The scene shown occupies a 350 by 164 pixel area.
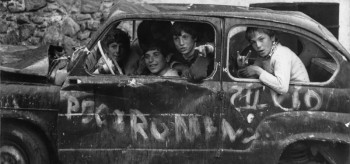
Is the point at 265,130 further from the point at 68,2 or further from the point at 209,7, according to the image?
the point at 68,2

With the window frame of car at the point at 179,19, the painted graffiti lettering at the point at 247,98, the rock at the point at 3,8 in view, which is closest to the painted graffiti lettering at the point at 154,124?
the painted graffiti lettering at the point at 247,98

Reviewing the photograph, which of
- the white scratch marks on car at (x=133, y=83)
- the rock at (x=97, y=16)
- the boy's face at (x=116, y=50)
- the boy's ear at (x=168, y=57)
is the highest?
the rock at (x=97, y=16)

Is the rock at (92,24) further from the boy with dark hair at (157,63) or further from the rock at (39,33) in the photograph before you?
the boy with dark hair at (157,63)

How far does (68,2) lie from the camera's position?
1057 cm

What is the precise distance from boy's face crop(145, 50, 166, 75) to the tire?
1.23 meters

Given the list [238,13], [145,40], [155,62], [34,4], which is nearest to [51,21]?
[34,4]

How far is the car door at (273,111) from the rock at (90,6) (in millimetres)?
4787

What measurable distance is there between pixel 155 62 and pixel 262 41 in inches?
39.6

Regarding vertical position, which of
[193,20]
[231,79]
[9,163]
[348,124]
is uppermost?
[193,20]

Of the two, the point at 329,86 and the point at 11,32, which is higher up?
the point at 11,32

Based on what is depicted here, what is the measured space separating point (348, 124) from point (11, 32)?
6145 millimetres

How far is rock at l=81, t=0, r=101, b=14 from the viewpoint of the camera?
1055 centimetres

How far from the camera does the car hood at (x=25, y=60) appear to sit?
6.33m

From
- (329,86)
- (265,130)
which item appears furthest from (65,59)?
(329,86)
